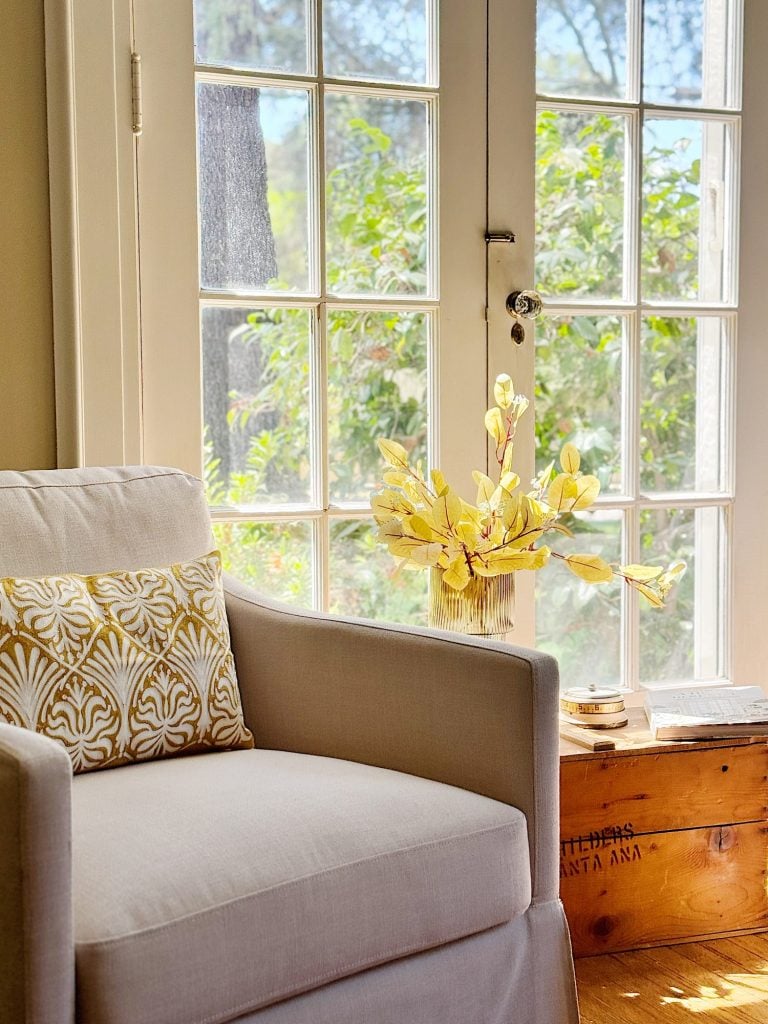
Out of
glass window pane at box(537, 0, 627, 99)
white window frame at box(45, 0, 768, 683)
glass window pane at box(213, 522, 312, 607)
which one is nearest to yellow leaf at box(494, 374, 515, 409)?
glass window pane at box(213, 522, 312, 607)

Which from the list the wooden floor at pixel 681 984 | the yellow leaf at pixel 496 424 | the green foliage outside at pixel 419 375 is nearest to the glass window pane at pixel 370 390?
the green foliage outside at pixel 419 375

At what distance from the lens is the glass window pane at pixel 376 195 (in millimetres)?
2268

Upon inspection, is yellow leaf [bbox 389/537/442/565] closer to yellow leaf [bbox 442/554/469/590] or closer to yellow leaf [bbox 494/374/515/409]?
yellow leaf [bbox 442/554/469/590]

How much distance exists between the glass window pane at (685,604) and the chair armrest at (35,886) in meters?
1.66

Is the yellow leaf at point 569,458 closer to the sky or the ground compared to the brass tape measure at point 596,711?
closer to the sky

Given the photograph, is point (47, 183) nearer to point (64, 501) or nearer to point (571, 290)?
point (64, 501)

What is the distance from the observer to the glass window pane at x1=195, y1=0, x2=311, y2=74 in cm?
Result: 217

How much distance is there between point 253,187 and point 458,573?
0.86 m

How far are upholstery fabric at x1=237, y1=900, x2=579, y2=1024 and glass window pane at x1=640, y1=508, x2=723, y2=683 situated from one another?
107 centimetres

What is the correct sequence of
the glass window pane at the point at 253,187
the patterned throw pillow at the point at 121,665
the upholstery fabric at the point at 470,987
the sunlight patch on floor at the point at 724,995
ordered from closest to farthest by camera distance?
the upholstery fabric at the point at 470,987 → the patterned throw pillow at the point at 121,665 → the sunlight patch on floor at the point at 724,995 → the glass window pane at the point at 253,187

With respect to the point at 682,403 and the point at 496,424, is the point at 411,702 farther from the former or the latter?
the point at 682,403

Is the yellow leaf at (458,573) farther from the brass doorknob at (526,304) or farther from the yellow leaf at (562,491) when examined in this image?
the brass doorknob at (526,304)

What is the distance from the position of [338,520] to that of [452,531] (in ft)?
1.44

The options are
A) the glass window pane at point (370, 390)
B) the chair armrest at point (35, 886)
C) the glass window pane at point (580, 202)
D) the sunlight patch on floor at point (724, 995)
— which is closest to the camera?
the chair armrest at point (35, 886)
